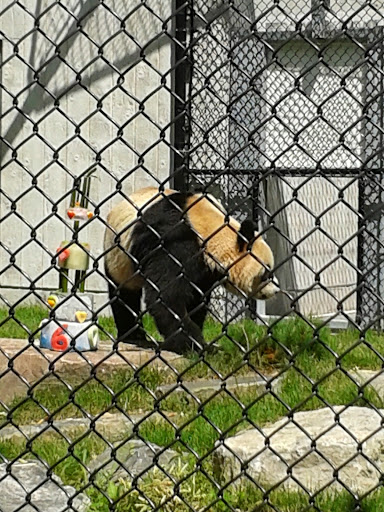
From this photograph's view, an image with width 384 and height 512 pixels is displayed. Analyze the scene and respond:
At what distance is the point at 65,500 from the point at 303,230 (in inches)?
210

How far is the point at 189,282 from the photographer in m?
3.23

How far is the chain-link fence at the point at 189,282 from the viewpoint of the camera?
3.12 metres

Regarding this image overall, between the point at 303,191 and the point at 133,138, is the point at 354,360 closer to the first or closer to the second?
the point at 303,191

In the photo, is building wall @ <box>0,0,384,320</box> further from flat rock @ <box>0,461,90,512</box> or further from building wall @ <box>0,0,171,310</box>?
flat rock @ <box>0,461,90,512</box>

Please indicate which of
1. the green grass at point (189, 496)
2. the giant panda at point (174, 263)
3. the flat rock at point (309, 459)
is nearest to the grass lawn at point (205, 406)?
the green grass at point (189, 496)

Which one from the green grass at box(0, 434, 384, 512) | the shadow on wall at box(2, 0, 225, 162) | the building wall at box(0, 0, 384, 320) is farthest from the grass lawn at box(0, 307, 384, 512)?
the shadow on wall at box(2, 0, 225, 162)

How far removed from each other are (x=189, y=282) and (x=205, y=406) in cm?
213

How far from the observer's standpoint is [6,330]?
7633 millimetres

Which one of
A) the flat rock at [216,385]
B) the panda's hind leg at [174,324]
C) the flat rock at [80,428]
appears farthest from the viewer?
the panda's hind leg at [174,324]

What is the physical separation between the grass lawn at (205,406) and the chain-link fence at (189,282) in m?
0.02

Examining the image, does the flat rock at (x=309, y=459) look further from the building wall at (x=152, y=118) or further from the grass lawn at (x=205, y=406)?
the building wall at (x=152, y=118)

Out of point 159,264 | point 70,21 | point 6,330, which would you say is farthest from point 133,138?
point 159,264

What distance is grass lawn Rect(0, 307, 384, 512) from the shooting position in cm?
324

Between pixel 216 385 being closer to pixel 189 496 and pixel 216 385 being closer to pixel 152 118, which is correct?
pixel 189 496
